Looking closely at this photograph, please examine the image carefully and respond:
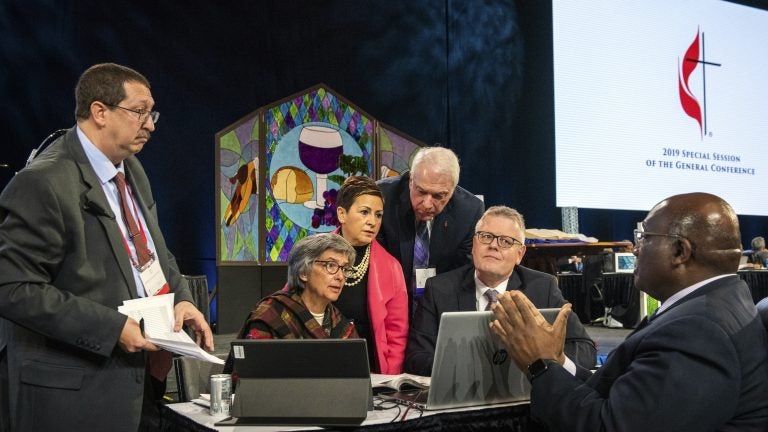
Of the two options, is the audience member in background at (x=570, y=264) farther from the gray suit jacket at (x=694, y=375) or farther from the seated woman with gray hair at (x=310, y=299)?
the gray suit jacket at (x=694, y=375)

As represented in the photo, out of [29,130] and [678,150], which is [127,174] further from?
[678,150]

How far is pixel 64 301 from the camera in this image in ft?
5.44

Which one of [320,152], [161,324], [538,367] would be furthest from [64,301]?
[320,152]

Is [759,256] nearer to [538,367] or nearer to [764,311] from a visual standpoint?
[764,311]

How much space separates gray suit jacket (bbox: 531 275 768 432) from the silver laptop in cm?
37

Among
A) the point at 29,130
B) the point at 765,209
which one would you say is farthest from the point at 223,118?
the point at 765,209

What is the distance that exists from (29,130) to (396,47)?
4.33 m

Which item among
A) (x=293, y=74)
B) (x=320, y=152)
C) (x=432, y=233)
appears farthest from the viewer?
(x=293, y=74)

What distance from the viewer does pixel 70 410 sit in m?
1.71

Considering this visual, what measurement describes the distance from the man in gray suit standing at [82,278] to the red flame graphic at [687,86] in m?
6.45

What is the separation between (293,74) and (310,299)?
19.9 feet

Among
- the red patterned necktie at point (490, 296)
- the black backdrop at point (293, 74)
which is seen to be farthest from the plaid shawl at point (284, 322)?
the black backdrop at point (293, 74)

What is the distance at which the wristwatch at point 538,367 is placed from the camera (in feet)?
5.62

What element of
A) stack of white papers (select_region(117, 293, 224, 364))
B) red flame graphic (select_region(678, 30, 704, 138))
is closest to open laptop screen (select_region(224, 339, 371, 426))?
stack of white papers (select_region(117, 293, 224, 364))
